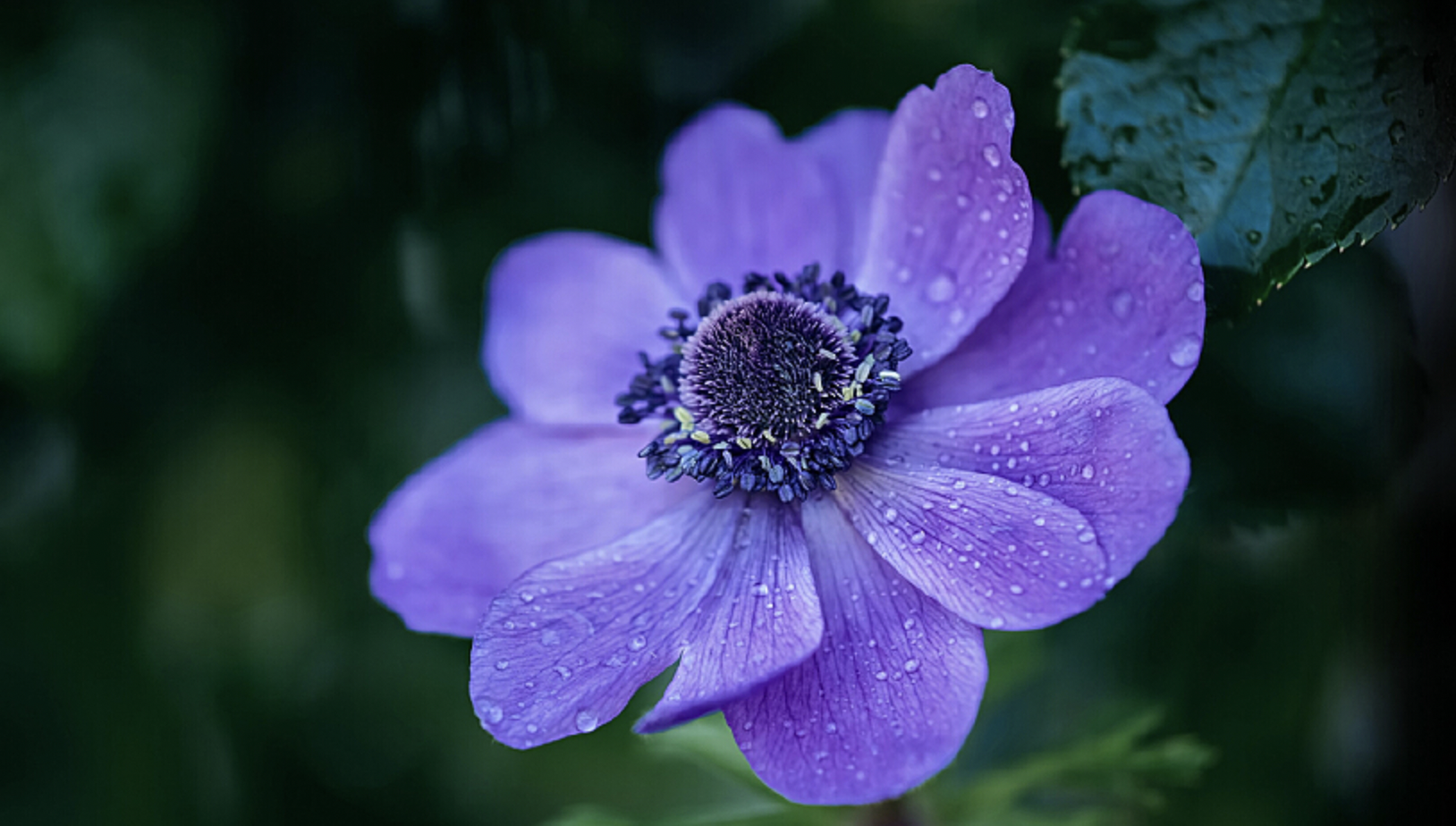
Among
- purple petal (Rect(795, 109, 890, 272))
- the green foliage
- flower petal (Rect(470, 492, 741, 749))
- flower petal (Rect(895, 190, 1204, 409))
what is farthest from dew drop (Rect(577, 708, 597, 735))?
the green foliage

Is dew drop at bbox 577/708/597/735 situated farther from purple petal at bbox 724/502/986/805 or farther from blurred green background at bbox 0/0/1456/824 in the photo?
blurred green background at bbox 0/0/1456/824

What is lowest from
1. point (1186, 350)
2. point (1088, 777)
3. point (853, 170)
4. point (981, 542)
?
point (1088, 777)

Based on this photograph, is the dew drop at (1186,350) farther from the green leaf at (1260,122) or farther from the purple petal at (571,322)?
the purple petal at (571,322)

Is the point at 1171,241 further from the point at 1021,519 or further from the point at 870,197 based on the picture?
the point at 870,197

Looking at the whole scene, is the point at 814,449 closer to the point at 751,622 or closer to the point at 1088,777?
the point at 751,622

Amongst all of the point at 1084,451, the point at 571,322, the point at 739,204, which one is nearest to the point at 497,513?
the point at 571,322

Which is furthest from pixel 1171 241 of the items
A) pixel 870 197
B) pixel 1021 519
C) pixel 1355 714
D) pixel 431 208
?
pixel 431 208
